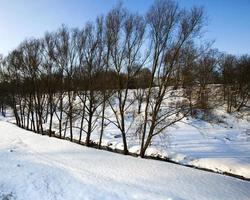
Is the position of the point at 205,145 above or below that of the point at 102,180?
below

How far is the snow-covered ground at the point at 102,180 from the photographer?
29.5 feet

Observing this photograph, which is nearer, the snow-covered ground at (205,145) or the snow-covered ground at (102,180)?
the snow-covered ground at (102,180)

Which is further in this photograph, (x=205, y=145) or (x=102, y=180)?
(x=205, y=145)

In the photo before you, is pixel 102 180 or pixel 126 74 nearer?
pixel 102 180

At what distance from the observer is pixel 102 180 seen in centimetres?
1033

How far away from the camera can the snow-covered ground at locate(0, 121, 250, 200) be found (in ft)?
29.5

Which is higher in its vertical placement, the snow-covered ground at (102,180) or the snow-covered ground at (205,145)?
the snow-covered ground at (102,180)

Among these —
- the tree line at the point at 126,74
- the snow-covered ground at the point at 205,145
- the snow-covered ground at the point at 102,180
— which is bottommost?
the snow-covered ground at the point at 205,145

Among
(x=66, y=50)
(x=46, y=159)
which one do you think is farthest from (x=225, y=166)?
(x=66, y=50)

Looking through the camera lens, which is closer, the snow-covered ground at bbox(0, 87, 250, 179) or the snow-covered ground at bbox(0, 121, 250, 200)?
the snow-covered ground at bbox(0, 121, 250, 200)

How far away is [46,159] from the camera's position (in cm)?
1370

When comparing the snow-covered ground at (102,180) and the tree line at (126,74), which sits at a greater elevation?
the tree line at (126,74)

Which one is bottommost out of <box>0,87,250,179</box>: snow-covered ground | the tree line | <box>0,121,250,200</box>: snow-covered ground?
<box>0,87,250,179</box>: snow-covered ground

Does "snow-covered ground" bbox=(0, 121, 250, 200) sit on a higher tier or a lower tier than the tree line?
lower
